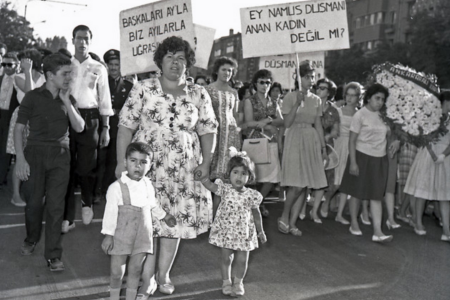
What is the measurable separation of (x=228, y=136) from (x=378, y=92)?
2145 millimetres

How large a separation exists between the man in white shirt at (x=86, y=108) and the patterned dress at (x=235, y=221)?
117 inches

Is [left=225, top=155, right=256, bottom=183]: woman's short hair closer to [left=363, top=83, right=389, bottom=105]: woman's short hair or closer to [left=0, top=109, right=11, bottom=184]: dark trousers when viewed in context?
[left=363, top=83, right=389, bottom=105]: woman's short hair

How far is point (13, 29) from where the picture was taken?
66.8m

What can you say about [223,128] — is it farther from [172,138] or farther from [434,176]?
[434,176]

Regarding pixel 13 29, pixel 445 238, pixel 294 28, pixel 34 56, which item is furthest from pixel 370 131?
pixel 13 29

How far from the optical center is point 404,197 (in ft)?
37.1

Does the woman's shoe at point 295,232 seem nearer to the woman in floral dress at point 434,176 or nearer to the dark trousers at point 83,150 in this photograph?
the woman in floral dress at point 434,176

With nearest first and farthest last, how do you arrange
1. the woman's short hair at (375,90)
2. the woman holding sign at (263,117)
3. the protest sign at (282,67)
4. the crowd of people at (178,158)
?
1. the crowd of people at (178,158)
2. the woman's short hair at (375,90)
3. the woman holding sign at (263,117)
4. the protest sign at (282,67)

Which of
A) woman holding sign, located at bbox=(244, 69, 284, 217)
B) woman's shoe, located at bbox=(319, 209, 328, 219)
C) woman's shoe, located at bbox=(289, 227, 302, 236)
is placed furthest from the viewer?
woman's shoe, located at bbox=(319, 209, 328, 219)

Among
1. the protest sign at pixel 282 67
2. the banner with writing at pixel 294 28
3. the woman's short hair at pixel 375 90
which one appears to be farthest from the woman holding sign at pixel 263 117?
the protest sign at pixel 282 67

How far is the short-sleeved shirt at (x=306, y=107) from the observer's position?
9.29 metres

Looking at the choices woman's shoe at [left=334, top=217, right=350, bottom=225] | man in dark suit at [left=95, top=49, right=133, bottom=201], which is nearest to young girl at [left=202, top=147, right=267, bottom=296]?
woman's shoe at [left=334, top=217, right=350, bottom=225]

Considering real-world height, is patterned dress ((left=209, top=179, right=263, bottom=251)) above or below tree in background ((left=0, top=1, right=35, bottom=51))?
below

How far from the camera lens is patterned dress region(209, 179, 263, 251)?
19.5 ft
